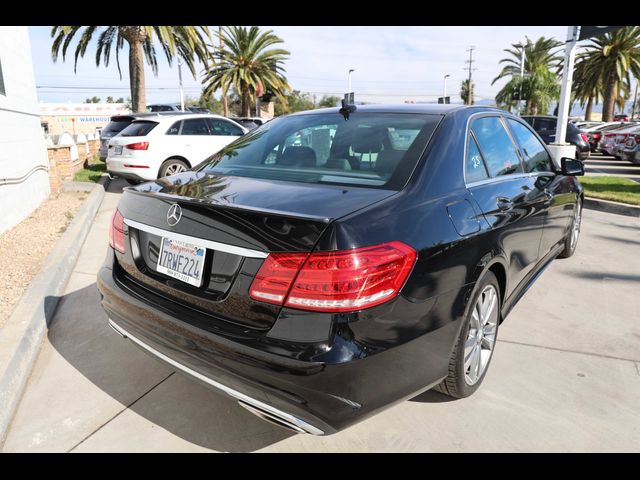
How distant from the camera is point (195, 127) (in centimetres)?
995

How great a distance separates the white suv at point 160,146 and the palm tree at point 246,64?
761 inches

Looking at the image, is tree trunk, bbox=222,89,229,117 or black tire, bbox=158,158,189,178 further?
tree trunk, bbox=222,89,229,117

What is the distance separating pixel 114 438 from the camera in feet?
7.95

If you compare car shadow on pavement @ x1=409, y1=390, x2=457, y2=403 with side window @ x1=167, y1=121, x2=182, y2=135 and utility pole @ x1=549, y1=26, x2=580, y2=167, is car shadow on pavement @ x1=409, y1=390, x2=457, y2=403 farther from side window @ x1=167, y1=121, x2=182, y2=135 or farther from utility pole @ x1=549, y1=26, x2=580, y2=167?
utility pole @ x1=549, y1=26, x2=580, y2=167

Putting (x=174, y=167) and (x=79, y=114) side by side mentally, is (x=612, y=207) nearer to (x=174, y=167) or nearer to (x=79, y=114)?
(x=174, y=167)

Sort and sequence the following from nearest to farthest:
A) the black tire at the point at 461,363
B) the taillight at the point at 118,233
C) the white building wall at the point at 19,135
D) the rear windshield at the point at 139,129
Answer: the black tire at the point at 461,363, the taillight at the point at 118,233, the white building wall at the point at 19,135, the rear windshield at the point at 139,129

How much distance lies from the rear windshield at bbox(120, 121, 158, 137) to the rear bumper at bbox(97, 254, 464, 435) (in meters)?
7.87

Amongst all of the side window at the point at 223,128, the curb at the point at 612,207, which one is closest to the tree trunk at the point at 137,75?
the side window at the point at 223,128

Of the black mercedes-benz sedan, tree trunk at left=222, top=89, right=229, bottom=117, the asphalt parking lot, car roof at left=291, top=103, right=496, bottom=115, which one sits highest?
tree trunk at left=222, top=89, right=229, bottom=117

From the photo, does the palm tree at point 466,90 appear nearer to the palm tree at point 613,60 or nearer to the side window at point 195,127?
the palm tree at point 613,60

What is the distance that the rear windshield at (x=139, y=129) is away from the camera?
9.24 meters

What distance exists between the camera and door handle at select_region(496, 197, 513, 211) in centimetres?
283

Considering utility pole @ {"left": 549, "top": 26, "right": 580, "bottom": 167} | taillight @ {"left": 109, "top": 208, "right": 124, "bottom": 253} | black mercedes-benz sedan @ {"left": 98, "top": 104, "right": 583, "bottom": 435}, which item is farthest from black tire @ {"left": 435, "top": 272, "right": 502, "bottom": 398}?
utility pole @ {"left": 549, "top": 26, "right": 580, "bottom": 167}
